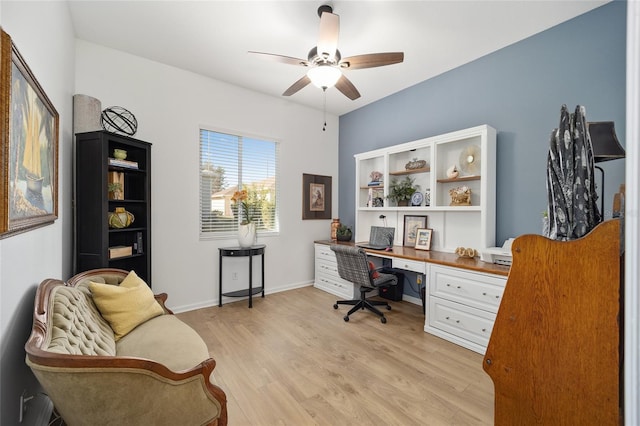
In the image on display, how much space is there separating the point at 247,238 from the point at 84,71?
8.09ft

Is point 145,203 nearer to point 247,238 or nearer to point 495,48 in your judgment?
point 247,238

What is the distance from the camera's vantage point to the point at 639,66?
458 mm

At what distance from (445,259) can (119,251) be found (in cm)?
326

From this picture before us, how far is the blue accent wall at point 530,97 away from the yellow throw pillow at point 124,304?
11.2 ft

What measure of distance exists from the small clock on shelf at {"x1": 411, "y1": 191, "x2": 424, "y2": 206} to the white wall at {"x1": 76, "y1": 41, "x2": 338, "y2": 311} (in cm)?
181

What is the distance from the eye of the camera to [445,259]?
9.65 ft

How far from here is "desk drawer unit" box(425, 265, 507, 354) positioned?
8.21ft

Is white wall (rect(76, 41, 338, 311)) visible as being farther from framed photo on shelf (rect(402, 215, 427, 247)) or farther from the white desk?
the white desk

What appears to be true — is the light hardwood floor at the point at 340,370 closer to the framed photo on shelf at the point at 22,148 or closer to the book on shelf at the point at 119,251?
the book on shelf at the point at 119,251

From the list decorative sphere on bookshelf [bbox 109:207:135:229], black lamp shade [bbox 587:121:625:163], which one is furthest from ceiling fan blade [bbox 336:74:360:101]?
decorative sphere on bookshelf [bbox 109:207:135:229]

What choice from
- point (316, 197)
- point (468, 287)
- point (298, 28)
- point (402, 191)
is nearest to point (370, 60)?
point (298, 28)

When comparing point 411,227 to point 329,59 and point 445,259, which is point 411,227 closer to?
point 445,259

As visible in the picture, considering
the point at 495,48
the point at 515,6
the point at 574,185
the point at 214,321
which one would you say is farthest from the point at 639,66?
the point at 214,321

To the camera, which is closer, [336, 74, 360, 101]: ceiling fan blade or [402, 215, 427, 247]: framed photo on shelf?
[336, 74, 360, 101]: ceiling fan blade
